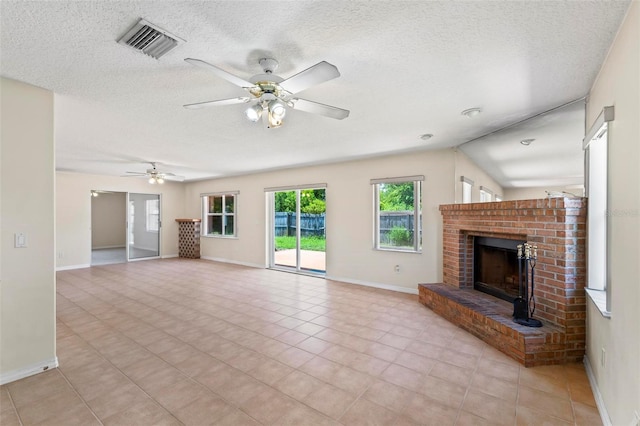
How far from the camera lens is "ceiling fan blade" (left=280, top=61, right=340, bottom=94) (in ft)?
5.14

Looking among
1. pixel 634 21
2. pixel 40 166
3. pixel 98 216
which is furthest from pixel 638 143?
pixel 98 216

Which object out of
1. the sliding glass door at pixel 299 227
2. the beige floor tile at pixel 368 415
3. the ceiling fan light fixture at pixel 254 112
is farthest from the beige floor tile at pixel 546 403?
the sliding glass door at pixel 299 227

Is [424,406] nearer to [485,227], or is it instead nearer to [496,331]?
[496,331]

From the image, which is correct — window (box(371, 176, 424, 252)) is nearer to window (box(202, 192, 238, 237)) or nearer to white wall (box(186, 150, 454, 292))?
white wall (box(186, 150, 454, 292))

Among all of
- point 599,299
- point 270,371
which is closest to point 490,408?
point 599,299

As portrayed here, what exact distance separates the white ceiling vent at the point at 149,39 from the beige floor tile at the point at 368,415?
255 cm

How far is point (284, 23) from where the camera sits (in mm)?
1544

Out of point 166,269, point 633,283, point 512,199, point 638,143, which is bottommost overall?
point 166,269

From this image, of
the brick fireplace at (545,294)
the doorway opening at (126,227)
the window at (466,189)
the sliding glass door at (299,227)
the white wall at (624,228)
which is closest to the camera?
the white wall at (624,228)

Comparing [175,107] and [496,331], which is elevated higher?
[175,107]

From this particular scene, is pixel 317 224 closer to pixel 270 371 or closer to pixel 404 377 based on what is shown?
pixel 270 371

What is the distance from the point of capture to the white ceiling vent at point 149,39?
1573 millimetres

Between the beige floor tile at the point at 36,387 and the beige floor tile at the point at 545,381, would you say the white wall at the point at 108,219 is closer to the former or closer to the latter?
the beige floor tile at the point at 36,387

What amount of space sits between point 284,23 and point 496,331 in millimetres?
3148
